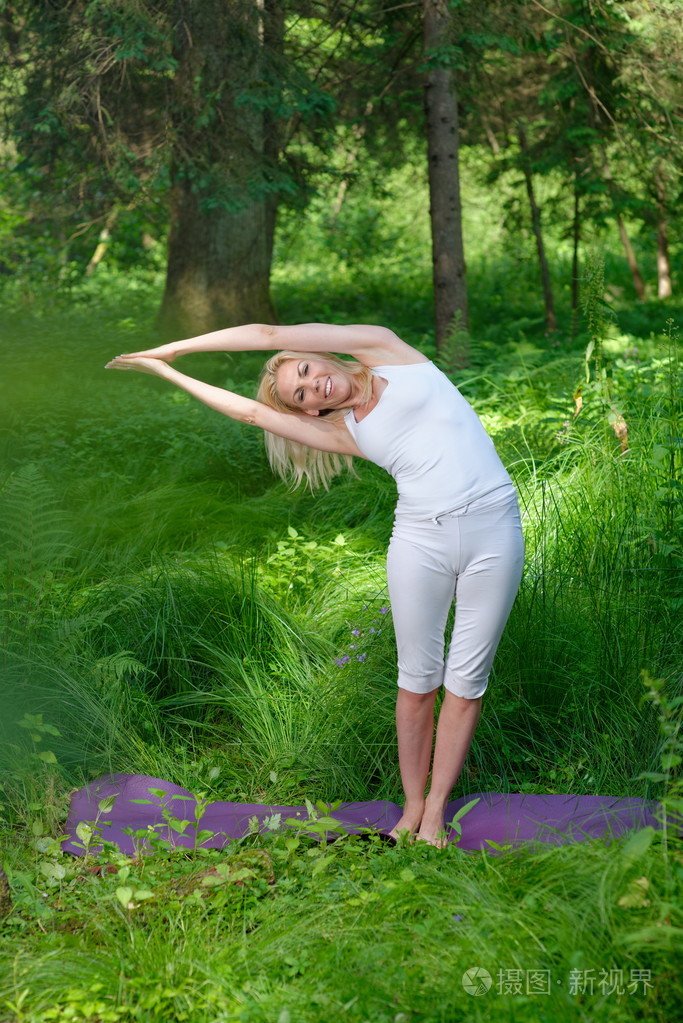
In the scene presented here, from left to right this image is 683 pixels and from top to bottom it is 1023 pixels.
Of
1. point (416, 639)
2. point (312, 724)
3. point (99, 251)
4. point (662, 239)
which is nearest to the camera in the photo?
point (416, 639)

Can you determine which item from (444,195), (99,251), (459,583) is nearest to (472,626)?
(459,583)

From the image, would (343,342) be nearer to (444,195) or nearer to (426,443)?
(426,443)

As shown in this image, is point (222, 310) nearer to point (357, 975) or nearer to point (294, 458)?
point (294, 458)

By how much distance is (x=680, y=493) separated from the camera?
3582mm

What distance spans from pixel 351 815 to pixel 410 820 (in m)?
0.27

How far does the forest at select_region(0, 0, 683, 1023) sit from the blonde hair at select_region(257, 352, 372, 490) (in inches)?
35.8

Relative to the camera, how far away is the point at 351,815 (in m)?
3.22

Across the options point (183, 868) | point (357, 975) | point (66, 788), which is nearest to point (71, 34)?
point (66, 788)

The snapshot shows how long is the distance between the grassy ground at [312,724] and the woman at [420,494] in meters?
0.44

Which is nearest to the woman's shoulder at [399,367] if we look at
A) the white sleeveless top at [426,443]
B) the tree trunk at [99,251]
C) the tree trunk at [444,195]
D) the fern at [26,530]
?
the white sleeveless top at [426,443]

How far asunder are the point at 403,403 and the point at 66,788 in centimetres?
195

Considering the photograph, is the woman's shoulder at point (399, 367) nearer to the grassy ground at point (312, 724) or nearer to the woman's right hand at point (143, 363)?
the woman's right hand at point (143, 363)

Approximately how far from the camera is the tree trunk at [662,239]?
959 centimetres

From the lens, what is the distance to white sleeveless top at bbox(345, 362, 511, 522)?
9.00 feet
